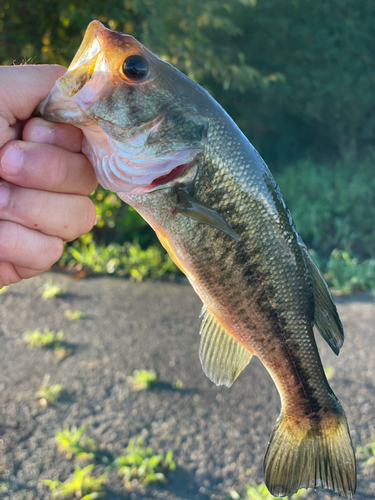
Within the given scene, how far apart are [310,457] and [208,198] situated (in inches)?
44.1

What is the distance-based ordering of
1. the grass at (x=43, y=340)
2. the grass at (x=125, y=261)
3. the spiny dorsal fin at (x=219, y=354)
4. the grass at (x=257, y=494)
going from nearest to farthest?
the spiny dorsal fin at (x=219, y=354) < the grass at (x=257, y=494) < the grass at (x=43, y=340) < the grass at (x=125, y=261)

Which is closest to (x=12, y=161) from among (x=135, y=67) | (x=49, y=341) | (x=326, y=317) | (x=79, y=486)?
(x=135, y=67)

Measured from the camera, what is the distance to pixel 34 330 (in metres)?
5.73

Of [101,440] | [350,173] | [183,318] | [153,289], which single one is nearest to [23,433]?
[101,440]

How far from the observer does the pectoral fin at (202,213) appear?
56.3 inches

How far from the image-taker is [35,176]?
5.26 feet

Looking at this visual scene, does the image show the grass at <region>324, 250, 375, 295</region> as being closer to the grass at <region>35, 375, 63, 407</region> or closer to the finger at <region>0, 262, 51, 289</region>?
the grass at <region>35, 375, 63, 407</region>

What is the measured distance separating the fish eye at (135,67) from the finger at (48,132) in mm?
328

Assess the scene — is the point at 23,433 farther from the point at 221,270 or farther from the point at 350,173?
the point at 350,173

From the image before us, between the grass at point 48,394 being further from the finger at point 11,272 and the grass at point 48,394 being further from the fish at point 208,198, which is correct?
the fish at point 208,198

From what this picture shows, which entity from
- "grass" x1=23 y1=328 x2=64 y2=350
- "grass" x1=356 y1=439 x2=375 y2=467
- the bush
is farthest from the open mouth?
the bush

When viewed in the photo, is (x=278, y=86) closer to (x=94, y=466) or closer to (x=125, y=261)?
(x=125, y=261)

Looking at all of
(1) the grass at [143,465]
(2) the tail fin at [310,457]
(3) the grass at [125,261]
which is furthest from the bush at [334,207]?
(2) the tail fin at [310,457]

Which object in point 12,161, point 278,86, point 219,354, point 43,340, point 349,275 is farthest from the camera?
point 278,86
